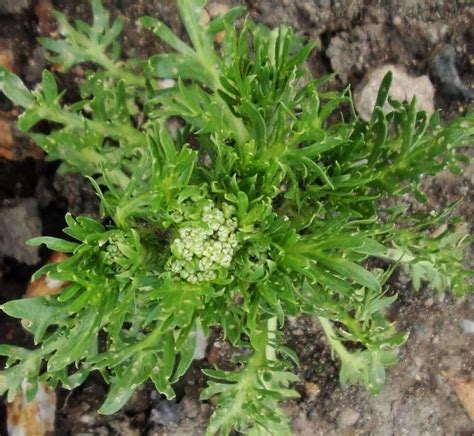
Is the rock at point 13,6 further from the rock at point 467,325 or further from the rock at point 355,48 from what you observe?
the rock at point 467,325

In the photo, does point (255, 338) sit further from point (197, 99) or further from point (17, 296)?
point (17, 296)

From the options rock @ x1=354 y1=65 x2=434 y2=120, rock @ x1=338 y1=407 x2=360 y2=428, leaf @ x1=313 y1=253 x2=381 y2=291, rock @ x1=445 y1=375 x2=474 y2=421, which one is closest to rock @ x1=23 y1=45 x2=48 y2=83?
rock @ x1=354 y1=65 x2=434 y2=120

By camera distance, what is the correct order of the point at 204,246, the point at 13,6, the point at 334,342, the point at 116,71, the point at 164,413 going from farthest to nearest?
1. the point at 164,413
2. the point at 13,6
3. the point at 334,342
4. the point at 116,71
5. the point at 204,246

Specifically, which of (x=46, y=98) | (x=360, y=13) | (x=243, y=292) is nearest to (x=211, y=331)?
(x=243, y=292)

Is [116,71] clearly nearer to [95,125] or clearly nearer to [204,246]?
[95,125]

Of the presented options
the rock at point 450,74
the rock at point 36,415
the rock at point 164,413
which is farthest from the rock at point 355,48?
the rock at point 36,415

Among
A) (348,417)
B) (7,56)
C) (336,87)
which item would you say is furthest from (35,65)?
(348,417)
